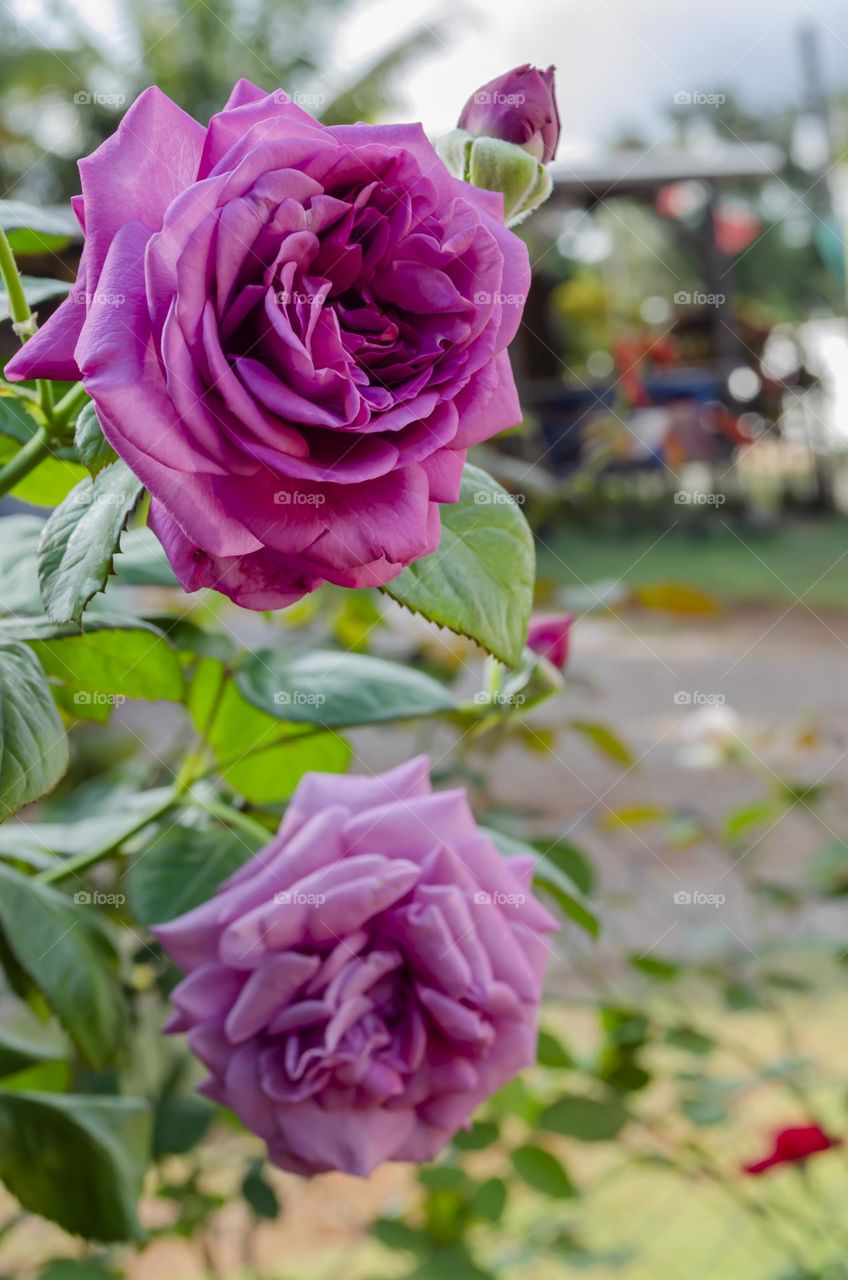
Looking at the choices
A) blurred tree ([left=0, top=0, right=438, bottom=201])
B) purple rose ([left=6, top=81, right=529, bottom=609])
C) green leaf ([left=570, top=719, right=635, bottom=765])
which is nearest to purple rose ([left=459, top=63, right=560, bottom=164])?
purple rose ([left=6, top=81, right=529, bottom=609])

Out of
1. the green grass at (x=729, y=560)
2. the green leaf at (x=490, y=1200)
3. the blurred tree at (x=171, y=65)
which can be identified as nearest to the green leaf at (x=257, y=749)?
the green leaf at (x=490, y=1200)

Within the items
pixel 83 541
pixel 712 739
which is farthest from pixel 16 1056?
pixel 712 739

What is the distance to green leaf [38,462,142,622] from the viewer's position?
0.26 m

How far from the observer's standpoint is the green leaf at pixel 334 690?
0.39 metres

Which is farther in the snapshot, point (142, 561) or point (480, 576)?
point (142, 561)

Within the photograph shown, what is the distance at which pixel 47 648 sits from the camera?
35cm

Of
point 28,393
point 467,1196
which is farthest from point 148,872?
point 467,1196

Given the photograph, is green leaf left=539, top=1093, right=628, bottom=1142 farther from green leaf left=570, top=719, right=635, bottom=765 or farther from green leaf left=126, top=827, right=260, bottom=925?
green leaf left=126, top=827, right=260, bottom=925

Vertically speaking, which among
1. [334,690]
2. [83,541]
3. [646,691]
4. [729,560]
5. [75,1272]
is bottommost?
[729,560]

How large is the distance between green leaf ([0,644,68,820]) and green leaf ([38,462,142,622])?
29 mm

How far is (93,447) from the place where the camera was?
0.83ft

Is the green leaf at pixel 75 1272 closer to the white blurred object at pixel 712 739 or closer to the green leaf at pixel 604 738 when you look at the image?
the green leaf at pixel 604 738

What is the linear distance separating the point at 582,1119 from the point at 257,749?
45 cm

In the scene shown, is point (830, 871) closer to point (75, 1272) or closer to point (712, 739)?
point (712, 739)
